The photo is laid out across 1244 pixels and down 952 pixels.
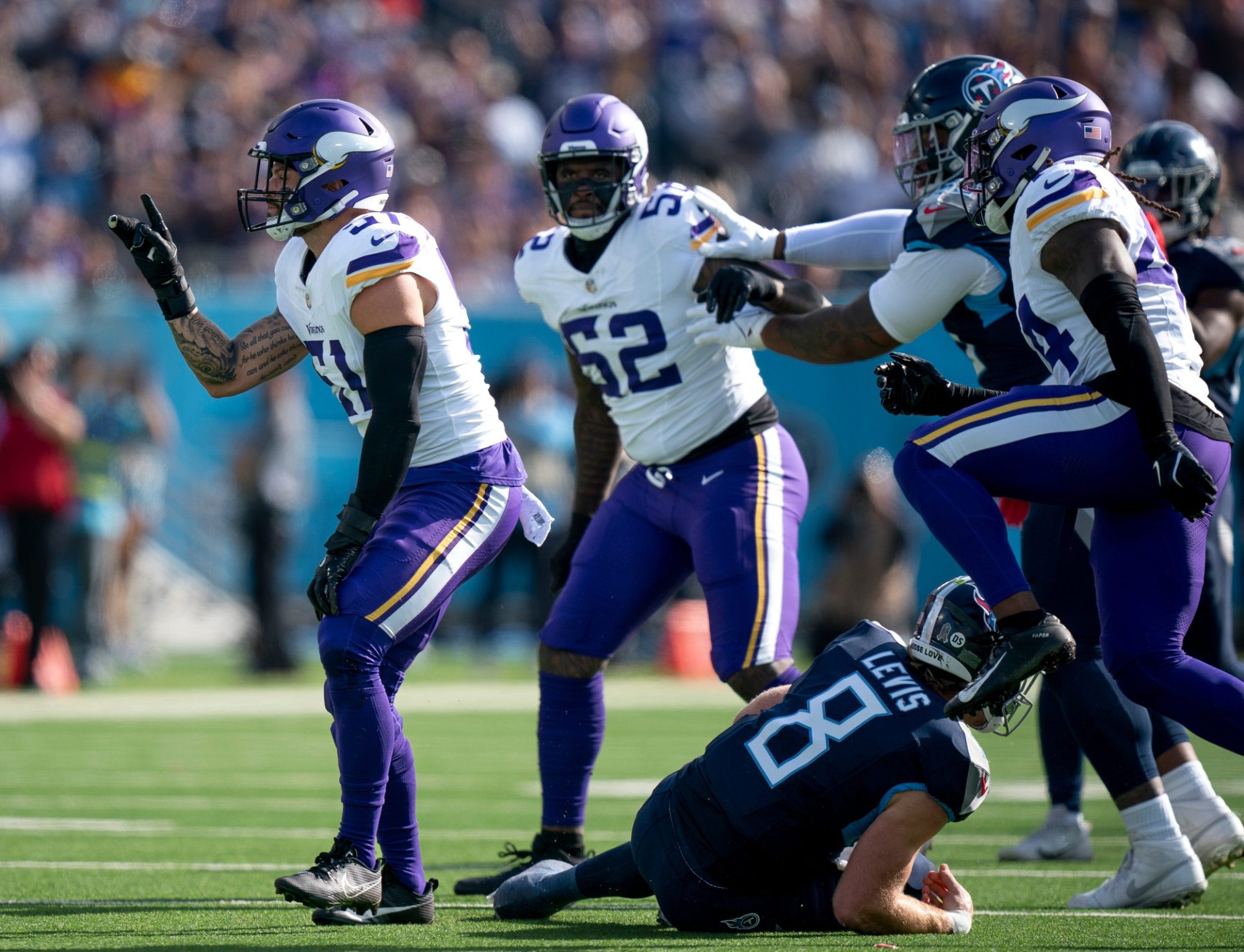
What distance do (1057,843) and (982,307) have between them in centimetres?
180

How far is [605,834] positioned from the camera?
5.95 m

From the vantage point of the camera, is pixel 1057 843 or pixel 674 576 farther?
pixel 1057 843

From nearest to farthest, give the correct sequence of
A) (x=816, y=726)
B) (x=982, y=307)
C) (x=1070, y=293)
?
(x=816, y=726), (x=1070, y=293), (x=982, y=307)

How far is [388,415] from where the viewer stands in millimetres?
4340

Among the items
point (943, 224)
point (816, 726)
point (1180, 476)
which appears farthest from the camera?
point (943, 224)

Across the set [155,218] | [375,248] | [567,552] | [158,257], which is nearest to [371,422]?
[375,248]

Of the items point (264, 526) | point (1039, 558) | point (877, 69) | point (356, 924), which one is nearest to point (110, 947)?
point (356, 924)

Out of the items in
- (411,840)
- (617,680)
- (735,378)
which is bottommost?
(617,680)

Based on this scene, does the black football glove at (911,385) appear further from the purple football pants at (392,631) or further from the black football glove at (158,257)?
the black football glove at (158,257)

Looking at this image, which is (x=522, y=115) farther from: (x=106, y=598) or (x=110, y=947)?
(x=110, y=947)

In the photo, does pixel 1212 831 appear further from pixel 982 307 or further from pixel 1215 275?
pixel 1215 275

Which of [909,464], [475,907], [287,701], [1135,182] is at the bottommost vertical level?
[287,701]

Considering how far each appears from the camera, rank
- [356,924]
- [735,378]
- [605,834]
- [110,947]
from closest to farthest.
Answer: [110,947] → [356,924] → [735,378] → [605,834]

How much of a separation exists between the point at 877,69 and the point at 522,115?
3284mm
